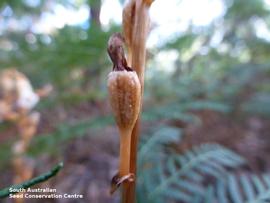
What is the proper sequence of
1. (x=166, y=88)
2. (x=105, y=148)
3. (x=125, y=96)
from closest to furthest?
(x=125, y=96) → (x=105, y=148) → (x=166, y=88)

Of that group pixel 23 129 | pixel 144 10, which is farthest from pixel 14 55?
pixel 144 10

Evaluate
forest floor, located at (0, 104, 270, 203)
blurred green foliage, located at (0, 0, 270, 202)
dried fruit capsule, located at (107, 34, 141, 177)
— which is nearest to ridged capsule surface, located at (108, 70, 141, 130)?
dried fruit capsule, located at (107, 34, 141, 177)

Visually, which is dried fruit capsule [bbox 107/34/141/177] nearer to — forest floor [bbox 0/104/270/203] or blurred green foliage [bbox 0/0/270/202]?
blurred green foliage [bbox 0/0/270/202]

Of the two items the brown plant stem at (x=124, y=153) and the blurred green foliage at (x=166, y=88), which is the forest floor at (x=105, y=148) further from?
the brown plant stem at (x=124, y=153)

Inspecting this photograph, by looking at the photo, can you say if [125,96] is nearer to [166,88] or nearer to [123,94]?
Answer: [123,94]

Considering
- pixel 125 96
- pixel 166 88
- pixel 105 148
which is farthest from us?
pixel 166 88

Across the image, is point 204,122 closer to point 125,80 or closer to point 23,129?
point 23,129

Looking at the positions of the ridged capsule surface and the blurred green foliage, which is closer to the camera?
the ridged capsule surface

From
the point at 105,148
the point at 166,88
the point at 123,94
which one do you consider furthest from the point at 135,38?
the point at 166,88
